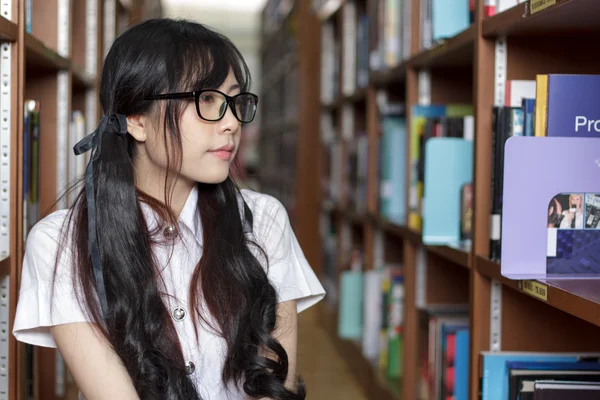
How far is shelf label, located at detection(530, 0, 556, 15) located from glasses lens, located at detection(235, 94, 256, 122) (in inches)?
20.3

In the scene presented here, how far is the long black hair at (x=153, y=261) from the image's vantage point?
50.3 inches

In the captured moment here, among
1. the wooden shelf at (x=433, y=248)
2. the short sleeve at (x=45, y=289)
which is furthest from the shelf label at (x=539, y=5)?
the short sleeve at (x=45, y=289)

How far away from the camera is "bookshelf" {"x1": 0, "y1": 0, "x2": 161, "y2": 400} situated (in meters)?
1.45

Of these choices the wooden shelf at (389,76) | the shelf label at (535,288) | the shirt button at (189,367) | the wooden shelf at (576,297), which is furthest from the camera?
the wooden shelf at (389,76)

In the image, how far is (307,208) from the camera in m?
4.49

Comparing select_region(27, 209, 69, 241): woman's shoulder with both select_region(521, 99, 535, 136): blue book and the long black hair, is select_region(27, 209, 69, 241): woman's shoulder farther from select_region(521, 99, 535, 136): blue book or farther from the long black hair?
select_region(521, 99, 535, 136): blue book

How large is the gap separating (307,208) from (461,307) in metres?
2.32

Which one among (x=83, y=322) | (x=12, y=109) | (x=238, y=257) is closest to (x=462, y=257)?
(x=238, y=257)

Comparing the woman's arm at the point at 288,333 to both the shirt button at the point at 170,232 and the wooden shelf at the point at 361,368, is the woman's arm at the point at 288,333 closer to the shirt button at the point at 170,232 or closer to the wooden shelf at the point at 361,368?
the shirt button at the point at 170,232

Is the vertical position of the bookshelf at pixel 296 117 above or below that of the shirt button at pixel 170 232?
above

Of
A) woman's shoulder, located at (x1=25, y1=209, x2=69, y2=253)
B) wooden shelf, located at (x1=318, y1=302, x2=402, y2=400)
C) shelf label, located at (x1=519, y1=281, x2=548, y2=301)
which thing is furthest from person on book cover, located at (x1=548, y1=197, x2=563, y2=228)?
wooden shelf, located at (x1=318, y1=302, x2=402, y2=400)

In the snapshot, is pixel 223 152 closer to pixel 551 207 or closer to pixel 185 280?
pixel 185 280

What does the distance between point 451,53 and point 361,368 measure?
1.55m

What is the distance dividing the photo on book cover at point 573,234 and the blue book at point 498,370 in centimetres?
26
